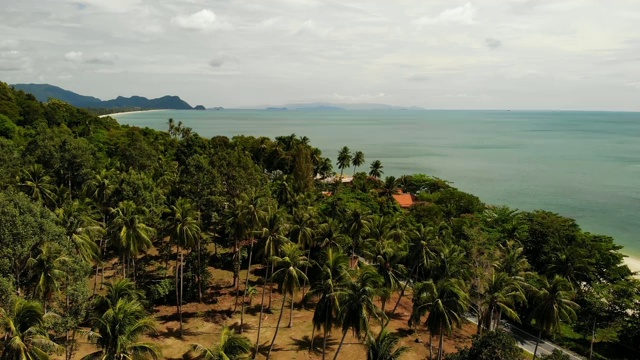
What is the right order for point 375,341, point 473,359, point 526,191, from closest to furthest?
1. point 375,341
2. point 473,359
3. point 526,191

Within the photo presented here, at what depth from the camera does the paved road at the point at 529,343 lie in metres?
46.2

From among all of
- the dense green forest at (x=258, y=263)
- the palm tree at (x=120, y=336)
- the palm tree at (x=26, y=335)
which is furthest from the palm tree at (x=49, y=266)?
the palm tree at (x=120, y=336)

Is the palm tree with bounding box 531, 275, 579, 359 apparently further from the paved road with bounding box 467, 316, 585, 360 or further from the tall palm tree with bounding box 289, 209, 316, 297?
the tall palm tree with bounding box 289, 209, 316, 297

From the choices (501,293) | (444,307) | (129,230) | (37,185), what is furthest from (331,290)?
(37,185)

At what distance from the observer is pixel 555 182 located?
509ft

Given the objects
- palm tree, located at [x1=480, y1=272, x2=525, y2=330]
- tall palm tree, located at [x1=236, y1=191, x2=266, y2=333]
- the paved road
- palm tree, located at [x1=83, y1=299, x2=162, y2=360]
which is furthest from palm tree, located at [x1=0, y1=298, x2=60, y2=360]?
the paved road

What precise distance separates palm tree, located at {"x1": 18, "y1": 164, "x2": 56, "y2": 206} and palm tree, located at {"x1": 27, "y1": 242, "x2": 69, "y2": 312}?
2540 cm

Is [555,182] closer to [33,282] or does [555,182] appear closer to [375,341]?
[375,341]

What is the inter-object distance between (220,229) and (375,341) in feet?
153

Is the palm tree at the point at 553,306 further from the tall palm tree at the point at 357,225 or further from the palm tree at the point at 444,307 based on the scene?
the tall palm tree at the point at 357,225

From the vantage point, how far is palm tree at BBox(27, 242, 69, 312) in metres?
29.4

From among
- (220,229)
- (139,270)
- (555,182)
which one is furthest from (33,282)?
(555,182)

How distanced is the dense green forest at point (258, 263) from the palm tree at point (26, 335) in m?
0.08

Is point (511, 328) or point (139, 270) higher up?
point (139, 270)
